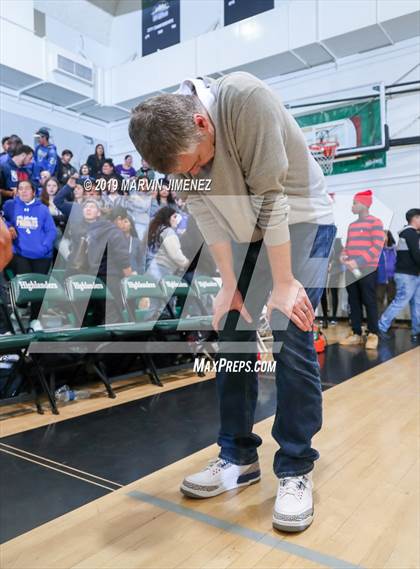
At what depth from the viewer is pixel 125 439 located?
1938mm

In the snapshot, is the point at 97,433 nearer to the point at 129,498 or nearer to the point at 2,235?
the point at 129,498

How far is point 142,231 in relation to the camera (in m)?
5.55

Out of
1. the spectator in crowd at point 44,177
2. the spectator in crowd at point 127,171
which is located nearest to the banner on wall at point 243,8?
the spectator in crowd at point 127,171

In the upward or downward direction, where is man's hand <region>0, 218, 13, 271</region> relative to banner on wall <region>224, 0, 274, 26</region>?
downward

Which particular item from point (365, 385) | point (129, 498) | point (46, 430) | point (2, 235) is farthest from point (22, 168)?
point (2, 235)

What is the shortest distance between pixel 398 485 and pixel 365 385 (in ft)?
4.66

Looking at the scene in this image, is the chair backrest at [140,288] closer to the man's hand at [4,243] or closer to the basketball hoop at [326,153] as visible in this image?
the man's hand at [4,243]

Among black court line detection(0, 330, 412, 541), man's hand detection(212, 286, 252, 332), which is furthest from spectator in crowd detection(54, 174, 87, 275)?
man's hand detection(212, 286, 252, 332)

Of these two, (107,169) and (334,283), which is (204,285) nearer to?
(107,169)

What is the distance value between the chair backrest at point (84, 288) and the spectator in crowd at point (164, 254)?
59cm

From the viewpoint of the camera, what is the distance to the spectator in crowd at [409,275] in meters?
4.79

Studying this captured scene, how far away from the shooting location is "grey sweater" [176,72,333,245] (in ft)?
3.46

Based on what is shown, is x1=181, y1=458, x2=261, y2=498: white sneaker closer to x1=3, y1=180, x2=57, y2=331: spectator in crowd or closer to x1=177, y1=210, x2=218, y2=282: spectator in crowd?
x1=177, y1=210, x2=218, y2=282: spectator in crowd

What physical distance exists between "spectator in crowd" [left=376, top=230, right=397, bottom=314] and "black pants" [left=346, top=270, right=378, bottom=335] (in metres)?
1.69
